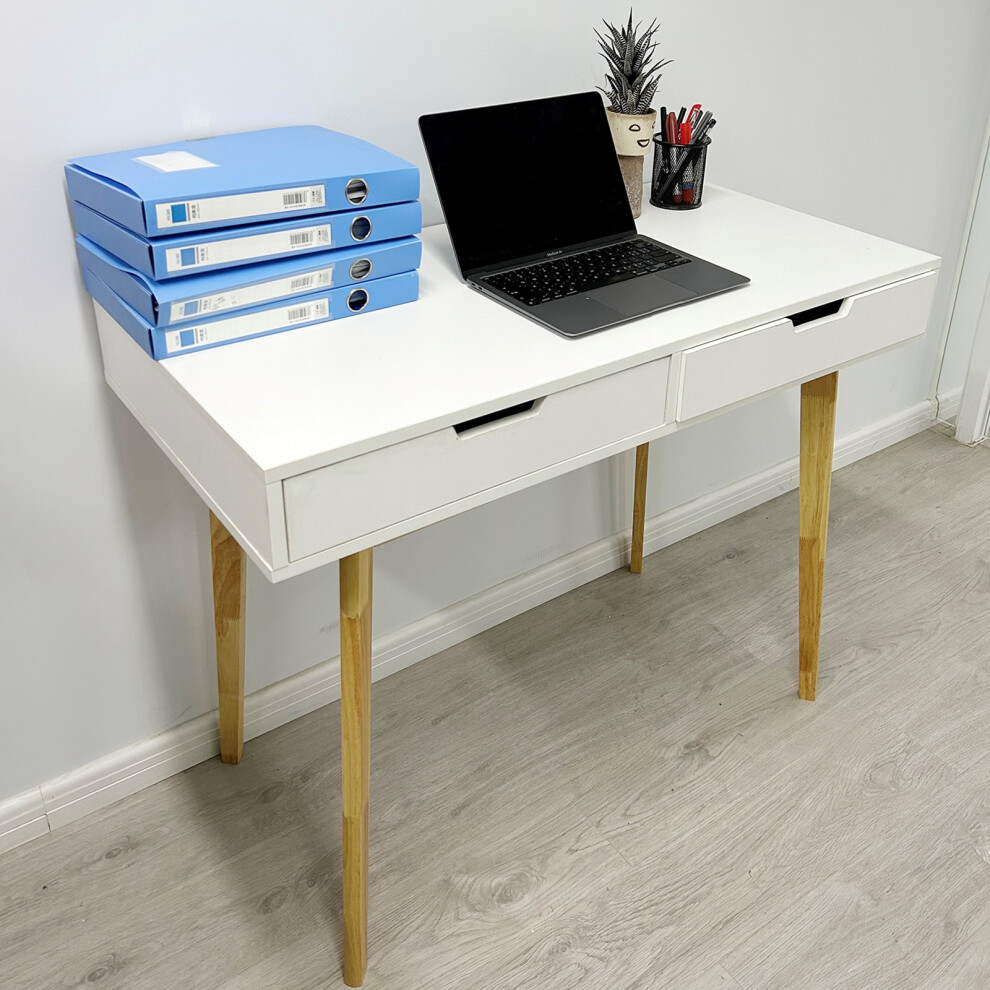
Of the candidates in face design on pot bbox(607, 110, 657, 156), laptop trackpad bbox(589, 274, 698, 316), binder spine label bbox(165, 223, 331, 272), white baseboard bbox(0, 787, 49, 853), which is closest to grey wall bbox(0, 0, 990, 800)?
white baseboard bbox(0, 787, 49, 853)

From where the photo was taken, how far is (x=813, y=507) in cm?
151

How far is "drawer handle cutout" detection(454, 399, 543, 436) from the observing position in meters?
1.00

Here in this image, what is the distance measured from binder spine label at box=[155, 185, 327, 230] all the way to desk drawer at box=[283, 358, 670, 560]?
0.26 meters

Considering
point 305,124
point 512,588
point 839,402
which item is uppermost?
point 305,124

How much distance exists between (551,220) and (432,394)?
1.36 ft

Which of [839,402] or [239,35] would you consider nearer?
[239,35]

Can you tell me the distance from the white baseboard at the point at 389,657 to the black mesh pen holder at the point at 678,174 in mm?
672

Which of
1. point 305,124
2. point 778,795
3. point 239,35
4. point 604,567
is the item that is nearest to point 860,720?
point 778,795

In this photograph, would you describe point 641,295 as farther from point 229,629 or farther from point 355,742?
point 229,629

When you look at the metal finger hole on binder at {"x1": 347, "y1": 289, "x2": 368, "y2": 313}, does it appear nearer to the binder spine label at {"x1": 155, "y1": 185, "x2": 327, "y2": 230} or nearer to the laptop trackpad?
the binder spine label at {"x1": 155, "y1": 185, "x2": 327, "y2": 230}

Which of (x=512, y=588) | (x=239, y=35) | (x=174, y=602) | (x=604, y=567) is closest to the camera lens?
(x=239, y=35)

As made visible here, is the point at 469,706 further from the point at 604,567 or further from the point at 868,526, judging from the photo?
the point at 868,526

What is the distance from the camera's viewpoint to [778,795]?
1479mm

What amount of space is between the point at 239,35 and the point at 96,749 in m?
0.94
